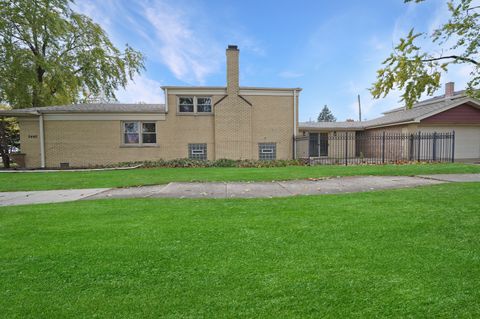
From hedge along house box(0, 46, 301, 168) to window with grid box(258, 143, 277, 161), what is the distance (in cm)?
36

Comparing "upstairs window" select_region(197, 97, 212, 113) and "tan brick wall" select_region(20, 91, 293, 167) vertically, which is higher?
"upstairs window" select_region(197, 97, 212, 113)

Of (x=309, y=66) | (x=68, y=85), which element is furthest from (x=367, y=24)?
(x=68, y=85)

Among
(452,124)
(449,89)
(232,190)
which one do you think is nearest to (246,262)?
(232,190)

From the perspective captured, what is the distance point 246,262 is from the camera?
3199 mm

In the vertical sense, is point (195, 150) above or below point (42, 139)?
below

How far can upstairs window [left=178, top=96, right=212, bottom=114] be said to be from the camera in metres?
18.0

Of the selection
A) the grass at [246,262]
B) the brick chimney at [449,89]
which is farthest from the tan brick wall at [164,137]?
the brick chimney at [449,89]

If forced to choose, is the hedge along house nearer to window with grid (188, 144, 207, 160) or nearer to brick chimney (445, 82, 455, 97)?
window with grid (188, 144, 207, 160)

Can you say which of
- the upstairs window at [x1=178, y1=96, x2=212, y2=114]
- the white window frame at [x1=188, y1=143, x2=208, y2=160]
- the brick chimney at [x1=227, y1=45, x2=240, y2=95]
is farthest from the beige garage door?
the white window frame at [x1=188, y1=143, x2=208, y2=160]

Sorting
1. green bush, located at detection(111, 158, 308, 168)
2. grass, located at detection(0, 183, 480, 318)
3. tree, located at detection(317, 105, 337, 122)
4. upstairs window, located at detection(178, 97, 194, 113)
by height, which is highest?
tree, located at detection(317, 105, 337, 122)

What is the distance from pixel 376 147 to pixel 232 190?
1852 cm

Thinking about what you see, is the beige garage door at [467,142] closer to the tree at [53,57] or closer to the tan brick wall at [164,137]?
the tan brick wall at [164,137]

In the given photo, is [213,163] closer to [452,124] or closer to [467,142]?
[452,124]

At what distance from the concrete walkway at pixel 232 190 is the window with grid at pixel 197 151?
887 cm
